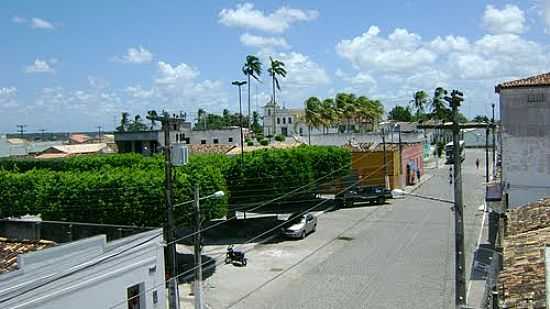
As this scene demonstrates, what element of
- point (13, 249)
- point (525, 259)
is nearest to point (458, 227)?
point (525, 259)

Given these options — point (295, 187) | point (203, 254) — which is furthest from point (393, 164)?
point (203, 254)

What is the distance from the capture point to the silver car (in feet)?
107

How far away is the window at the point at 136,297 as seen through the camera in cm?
1728

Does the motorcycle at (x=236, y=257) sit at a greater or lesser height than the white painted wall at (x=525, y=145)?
lesser

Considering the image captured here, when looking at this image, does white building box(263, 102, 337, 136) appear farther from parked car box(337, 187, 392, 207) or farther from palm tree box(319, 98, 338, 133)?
parked car box(337, 187, 392, 207)

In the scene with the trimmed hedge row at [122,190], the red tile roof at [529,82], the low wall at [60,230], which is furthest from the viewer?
the red tile roof at [529,82]

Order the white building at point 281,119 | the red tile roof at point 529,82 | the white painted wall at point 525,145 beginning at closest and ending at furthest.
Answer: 1. the red tile roof at point 529,82
2. the white painted wall at point 525,145
3. the white building at point 281,119

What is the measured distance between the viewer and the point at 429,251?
28719 millimetres

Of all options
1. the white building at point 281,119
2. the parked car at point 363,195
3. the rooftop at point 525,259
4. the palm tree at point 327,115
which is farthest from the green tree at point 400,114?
the rooftop at point 525,259

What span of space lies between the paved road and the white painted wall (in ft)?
12.0

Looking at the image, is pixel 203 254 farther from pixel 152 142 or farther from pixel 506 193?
pixel 152 142

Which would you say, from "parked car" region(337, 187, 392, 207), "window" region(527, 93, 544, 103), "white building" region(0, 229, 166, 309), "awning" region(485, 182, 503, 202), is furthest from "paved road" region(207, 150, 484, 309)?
"window" region(527, 93, 544, 103)

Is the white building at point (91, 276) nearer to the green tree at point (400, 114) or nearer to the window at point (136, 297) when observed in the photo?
the window at point (136, 297)

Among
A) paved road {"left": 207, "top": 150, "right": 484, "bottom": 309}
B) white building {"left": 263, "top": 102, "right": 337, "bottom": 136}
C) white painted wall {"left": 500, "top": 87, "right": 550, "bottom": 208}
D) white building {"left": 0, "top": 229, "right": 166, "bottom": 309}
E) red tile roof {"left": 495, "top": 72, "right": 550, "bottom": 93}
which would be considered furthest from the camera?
white building {"left": 263, "top": 102, "right": 337, "bottom": 136}
